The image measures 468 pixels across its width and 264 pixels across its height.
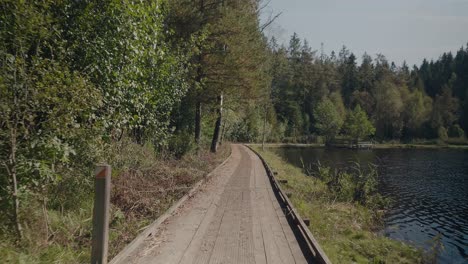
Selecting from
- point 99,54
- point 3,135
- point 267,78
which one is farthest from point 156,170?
point 267,78

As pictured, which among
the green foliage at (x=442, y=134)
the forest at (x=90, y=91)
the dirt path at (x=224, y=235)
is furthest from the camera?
the green foliage at (x=442, y=134)

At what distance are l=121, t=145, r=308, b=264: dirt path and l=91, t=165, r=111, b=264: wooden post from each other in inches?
25.8

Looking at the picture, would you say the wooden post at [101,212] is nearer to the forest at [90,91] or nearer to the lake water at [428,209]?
the forest at [90,91]

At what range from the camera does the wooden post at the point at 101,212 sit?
4289mm

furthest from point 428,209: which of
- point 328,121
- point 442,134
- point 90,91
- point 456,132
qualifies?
point 456,132

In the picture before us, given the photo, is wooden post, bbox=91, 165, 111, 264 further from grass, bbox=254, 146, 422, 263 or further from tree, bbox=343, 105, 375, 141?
tree, bbox=343, 105, 375, 141

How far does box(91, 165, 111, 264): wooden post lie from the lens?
4289 millimetres

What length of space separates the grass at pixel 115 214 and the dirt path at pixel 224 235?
1.59 feet

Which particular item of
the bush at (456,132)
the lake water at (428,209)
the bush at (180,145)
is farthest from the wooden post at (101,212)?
the bush at (456,132)

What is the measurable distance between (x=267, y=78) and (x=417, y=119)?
66.7 metres

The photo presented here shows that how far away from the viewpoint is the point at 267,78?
71.1 feet

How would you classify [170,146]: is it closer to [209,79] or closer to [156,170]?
[209,79]

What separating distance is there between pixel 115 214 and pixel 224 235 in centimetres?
217

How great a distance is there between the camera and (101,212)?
4.34m
